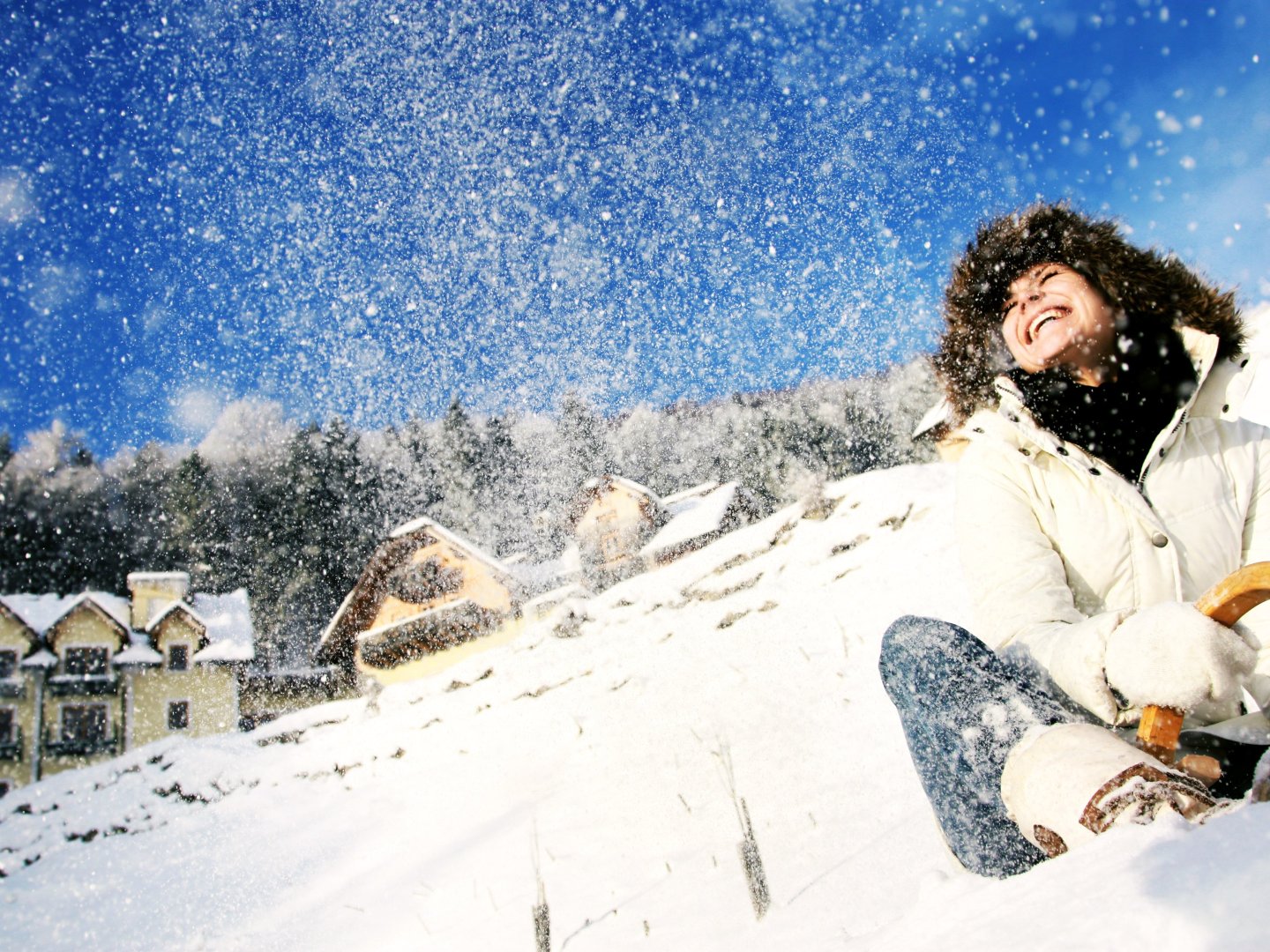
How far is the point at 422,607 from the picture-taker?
25.5 m

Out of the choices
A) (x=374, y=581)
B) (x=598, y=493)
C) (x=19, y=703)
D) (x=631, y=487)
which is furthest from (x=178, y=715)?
(x=631, y=487)

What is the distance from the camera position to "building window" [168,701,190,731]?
23.8 metres

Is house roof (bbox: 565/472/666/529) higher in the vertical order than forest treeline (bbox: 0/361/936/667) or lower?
lower

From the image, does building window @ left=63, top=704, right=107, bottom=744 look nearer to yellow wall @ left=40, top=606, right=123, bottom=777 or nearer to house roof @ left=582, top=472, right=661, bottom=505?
yellow wall @ left=40, top=606, right=123, bottom=777

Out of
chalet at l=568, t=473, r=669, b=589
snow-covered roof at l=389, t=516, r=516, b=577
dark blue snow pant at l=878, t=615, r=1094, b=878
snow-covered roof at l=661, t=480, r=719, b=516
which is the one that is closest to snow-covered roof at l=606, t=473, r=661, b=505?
chalet at l=568, t=473, r=669, b=589

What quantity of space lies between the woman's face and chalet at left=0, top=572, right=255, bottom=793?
28058 millimetres

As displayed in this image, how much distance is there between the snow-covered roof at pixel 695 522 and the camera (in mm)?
26000

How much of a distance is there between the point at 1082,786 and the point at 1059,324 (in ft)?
5.31

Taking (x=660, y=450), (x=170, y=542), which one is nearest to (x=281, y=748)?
(x=170, y=542)

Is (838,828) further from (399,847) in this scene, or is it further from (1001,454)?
(399,847)

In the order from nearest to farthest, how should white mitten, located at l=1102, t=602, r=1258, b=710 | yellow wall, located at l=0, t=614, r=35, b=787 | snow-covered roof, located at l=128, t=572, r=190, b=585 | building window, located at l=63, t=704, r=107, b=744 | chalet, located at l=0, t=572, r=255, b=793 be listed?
white mitten, located at l=1102, t=602, r=1258, b=710, yellow wall, located at l=0, t=614, r=35, b=787, chalet, located at l=0, t=572, r=255, b=793, building window, located at l=63, t=704, r=107, b=744, snow-covered roof, located at l=128, t=572, r=190, b=585

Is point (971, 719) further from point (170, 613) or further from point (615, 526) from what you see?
point (170, 613)

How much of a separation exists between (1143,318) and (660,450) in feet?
160

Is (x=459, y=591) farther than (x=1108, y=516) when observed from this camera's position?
Yes
